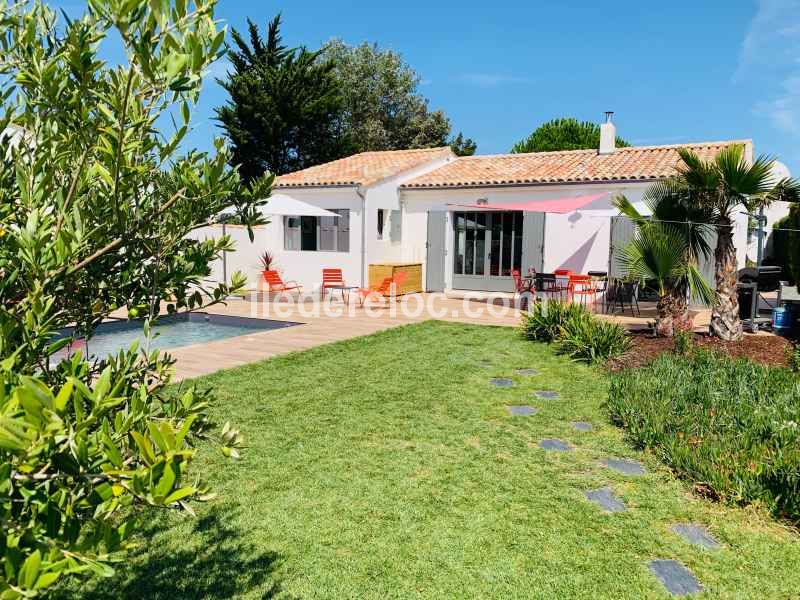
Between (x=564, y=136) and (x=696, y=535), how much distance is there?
5873cm

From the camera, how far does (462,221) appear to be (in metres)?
25.2

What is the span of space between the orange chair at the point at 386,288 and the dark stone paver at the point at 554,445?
13323mm

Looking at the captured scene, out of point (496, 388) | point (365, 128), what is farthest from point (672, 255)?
point (365, 128)

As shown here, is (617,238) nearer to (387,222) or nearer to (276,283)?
(387,222)

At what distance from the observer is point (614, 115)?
81.5ft

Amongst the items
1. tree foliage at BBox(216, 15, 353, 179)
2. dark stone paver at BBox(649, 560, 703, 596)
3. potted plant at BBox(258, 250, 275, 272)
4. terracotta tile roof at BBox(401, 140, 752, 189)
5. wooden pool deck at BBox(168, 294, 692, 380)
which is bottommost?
dark stone paver at BBox(649, 560, 703, 596)

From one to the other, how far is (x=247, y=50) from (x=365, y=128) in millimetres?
13492

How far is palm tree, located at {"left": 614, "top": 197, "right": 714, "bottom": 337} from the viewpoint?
1303 centimetres

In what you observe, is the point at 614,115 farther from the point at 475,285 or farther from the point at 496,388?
the point at 496,388

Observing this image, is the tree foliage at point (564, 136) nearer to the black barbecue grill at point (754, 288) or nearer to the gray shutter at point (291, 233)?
the gray shutter at point (291, 233)

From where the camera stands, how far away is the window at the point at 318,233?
83.6 ft

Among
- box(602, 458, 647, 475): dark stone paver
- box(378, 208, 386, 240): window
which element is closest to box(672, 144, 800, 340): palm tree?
box(602, 458, 647, 475): dark stone paver

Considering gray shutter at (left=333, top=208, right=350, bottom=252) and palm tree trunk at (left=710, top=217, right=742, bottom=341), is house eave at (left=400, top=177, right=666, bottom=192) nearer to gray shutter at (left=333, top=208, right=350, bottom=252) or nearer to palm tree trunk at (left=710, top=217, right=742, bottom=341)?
gray shutter at (left=333, top=208, right=350, bottom=252)

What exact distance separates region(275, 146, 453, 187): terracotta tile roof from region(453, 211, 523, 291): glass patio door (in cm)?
364
